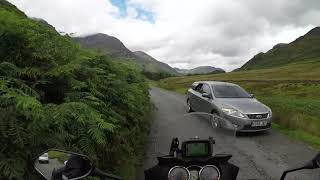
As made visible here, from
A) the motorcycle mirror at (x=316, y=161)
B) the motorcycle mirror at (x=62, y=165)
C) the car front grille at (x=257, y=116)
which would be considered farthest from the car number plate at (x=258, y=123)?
the motorcycle mirror at (x=62, y=165)

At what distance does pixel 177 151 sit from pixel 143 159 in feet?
19.3

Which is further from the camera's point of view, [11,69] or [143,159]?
[143,159]

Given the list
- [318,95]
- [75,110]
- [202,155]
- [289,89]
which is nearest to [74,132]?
[75,110]

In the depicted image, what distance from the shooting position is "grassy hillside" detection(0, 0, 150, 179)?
3.29m

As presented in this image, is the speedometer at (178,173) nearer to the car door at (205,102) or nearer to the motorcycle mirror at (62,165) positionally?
the motorcycle mirror at (62,165)

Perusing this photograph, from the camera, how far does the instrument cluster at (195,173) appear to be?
3143 mm

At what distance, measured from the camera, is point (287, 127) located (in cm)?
1628

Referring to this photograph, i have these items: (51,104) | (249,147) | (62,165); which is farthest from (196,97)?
(62,165)

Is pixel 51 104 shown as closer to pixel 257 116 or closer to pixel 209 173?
pixel 209 173

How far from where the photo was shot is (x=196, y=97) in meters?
17.7

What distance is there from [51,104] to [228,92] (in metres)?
12.6

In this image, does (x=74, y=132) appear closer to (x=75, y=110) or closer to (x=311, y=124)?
(x=75, y=110)

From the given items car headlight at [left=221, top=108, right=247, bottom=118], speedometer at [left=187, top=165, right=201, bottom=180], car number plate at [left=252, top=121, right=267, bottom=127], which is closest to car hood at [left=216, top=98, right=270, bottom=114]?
car headlight at [left=221, top=108, right=247, bottom=118]

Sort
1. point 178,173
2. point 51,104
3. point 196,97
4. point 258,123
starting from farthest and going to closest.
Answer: point 196,97, point 258,123, point 51,104, point 178,173
